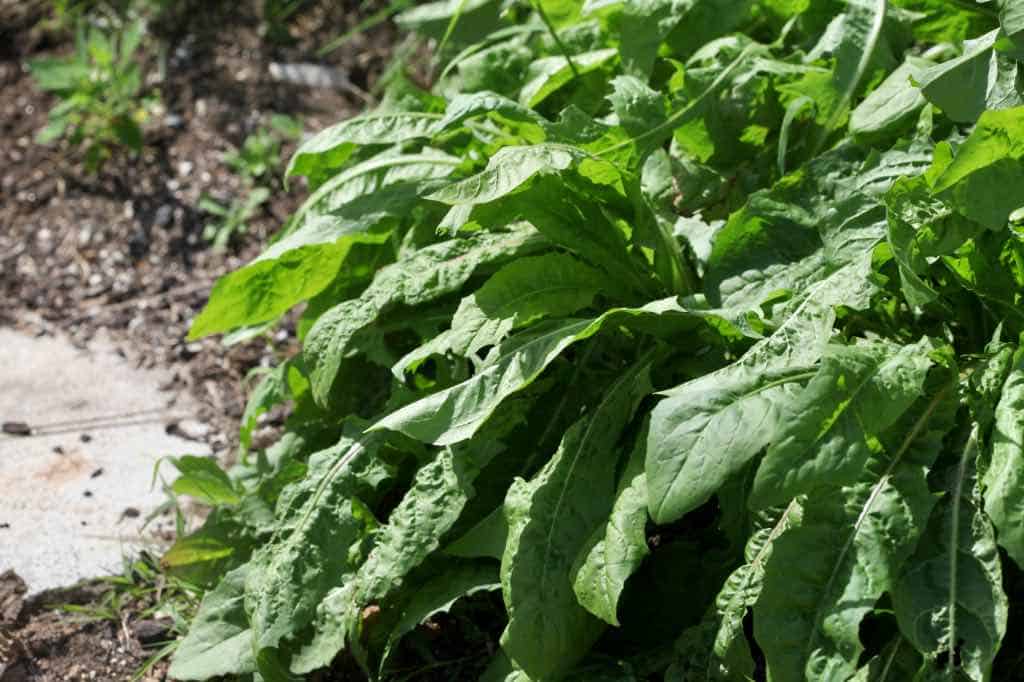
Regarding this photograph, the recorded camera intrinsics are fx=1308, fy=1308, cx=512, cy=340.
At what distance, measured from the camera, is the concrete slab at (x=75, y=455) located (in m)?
Result: 2.97

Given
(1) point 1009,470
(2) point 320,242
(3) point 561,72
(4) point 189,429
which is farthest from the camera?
(4) point 189,429

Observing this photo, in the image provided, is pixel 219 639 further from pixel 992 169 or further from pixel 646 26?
pixel 992 169

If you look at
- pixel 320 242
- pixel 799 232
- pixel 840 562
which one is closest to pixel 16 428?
pixel 320 242

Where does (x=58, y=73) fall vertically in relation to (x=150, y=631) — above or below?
above

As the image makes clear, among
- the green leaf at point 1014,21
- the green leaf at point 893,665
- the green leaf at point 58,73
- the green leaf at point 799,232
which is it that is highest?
the green leaf at point 1014,21

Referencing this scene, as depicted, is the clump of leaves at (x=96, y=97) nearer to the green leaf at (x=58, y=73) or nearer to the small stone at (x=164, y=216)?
the green leaf at (x=58, y=73)

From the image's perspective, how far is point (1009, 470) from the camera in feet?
6.32

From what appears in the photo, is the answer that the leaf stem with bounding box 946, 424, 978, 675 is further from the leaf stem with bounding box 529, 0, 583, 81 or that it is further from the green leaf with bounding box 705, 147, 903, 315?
the leaf stem with bounding box 529, 0, 583, 81

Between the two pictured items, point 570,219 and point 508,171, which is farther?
point 570,219

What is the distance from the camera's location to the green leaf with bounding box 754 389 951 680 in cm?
197

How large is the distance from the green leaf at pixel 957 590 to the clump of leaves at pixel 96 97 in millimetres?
3219

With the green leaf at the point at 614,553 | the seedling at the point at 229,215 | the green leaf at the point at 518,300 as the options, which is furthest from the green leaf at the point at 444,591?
the seedling at the point at 229,215

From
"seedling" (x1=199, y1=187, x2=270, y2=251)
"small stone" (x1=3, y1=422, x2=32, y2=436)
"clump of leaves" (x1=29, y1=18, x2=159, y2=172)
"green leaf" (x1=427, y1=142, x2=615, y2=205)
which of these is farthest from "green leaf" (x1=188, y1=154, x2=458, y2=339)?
"clump of leaves" (x1=29, y1=18, x2=159, y2=172)

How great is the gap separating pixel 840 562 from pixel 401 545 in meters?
0.82
